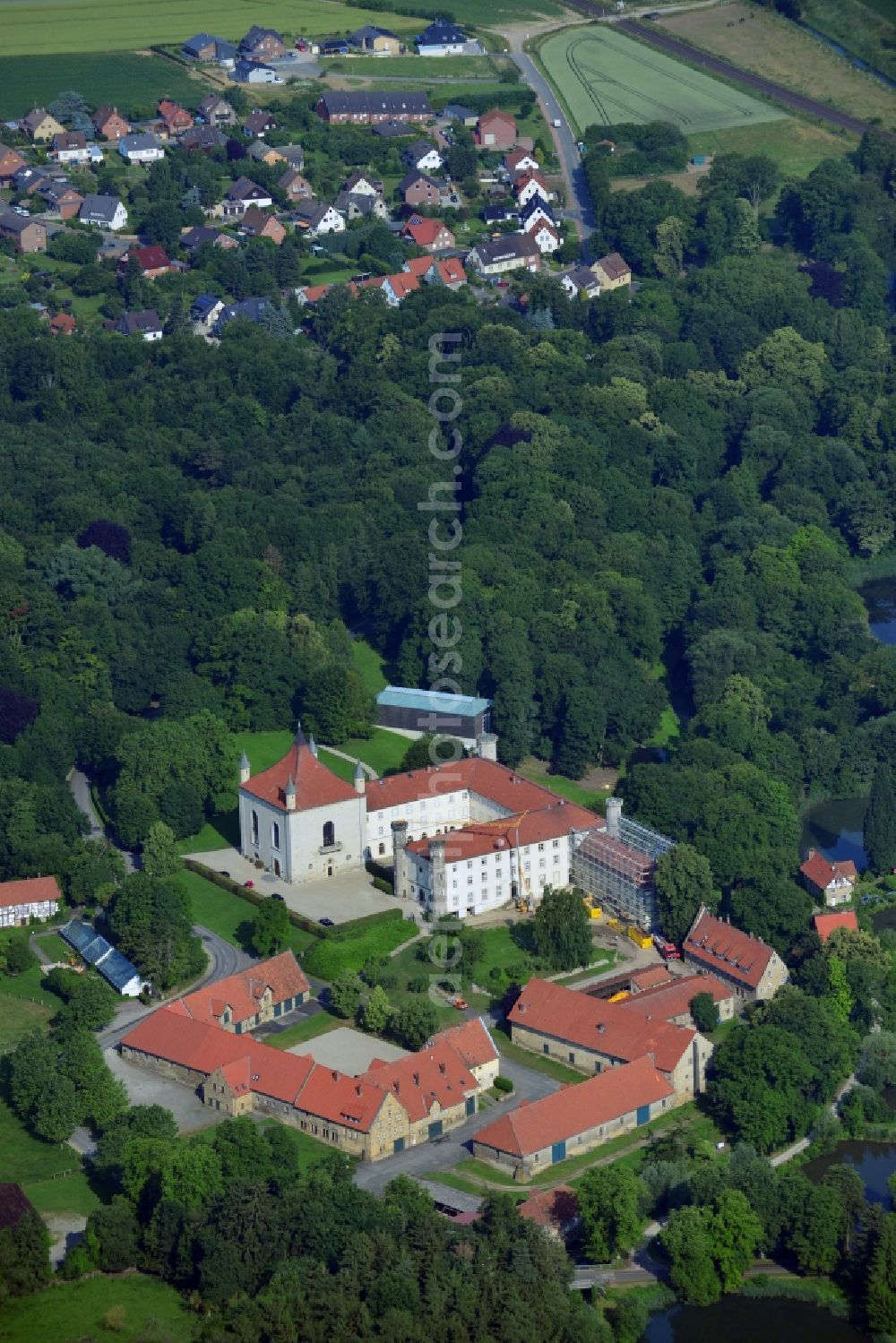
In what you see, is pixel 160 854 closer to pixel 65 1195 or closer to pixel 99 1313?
pixel 65 1195

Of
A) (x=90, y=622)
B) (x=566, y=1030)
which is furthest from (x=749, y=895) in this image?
(x=90, y=622)

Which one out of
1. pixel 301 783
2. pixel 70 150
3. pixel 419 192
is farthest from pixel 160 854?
pixel 70 150

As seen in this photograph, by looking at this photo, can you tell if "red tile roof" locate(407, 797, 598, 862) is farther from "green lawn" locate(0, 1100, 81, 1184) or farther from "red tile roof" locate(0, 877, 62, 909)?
"green lawn" locate(0, 1100, 81, 1184)

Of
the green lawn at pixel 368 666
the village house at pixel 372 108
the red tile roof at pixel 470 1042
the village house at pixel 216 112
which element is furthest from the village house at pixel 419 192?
the red tile roof at pixel 470 1042

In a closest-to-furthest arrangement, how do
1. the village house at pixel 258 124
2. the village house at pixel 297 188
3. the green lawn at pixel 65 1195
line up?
the green lawn at pixel 65 1195 → the village house at pixel 297 188 → the village house at pixel 258 124

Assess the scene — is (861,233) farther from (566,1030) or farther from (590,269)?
(566,1030)

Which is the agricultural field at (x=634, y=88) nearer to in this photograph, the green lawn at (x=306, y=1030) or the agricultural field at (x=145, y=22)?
the agricultural field at (x=145, y=22)

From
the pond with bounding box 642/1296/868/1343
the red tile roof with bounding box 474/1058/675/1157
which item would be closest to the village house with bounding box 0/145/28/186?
the red tile roof with bounding box 474/1058/675/1157
